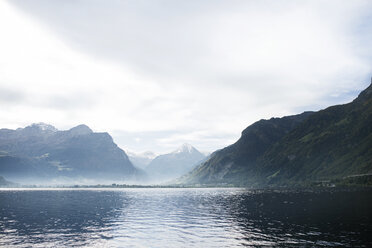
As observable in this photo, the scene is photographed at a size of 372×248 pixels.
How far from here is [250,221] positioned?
273 feet

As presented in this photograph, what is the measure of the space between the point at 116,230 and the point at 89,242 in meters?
14.1

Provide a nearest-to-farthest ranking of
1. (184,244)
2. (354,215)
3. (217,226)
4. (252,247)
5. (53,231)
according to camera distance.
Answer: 1. (252,247)
2. (184,244)
3. (53,231)
4. (217,226)
5. (354,215)

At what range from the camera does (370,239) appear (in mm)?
53406

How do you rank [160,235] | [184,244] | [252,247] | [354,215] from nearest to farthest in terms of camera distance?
1. [252,247]
2. [184,244]
3. [160,235]
4. [354,215]

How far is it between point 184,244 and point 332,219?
4737cm

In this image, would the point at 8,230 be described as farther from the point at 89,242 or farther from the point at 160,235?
the point at 160,235

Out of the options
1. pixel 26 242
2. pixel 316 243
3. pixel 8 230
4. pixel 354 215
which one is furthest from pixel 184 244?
pixel 354 215

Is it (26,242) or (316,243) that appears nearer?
(316,243)

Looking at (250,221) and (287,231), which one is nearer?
(287,231)

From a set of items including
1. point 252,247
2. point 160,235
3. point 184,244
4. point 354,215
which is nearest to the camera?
point 252,247

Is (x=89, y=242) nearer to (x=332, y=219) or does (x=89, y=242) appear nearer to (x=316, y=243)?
(x=316, y=243)

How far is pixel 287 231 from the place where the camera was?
214ft

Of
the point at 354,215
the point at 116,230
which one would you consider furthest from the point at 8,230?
the point at 354,215

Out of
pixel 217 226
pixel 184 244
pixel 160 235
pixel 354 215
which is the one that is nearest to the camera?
pixel 184 244
